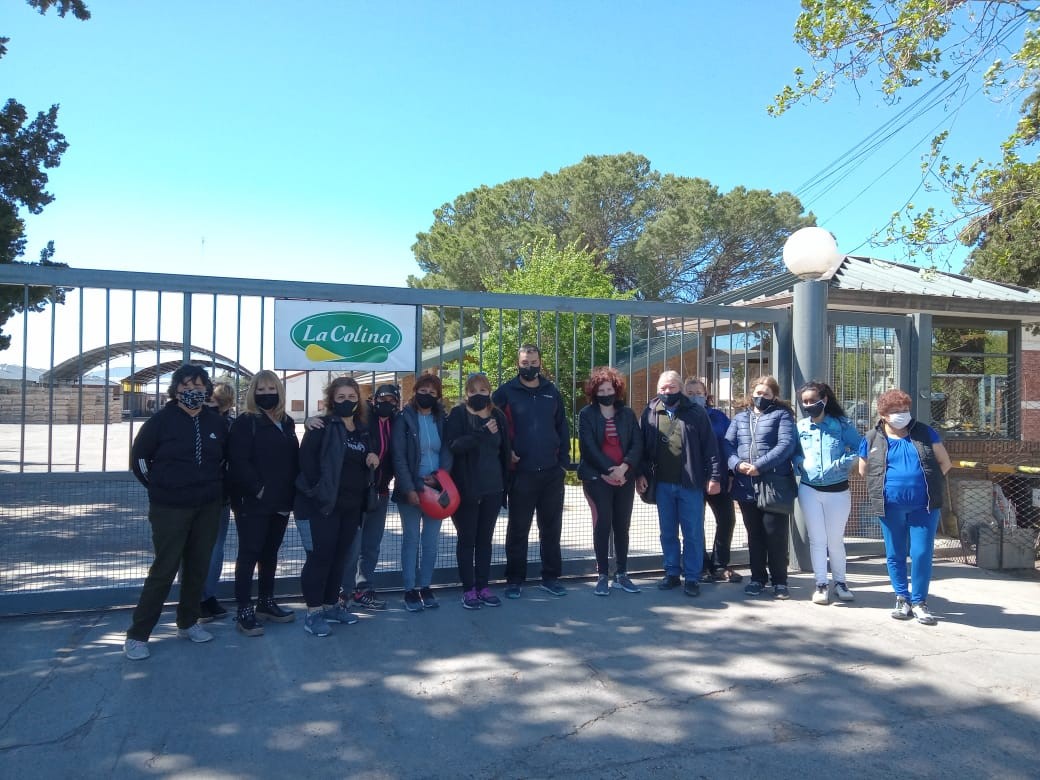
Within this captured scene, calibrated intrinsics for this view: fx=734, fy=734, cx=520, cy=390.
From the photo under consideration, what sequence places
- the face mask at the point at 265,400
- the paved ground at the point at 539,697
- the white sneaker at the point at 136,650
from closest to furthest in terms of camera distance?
the paved ground at the point at 539,697, the white sneaker at the point at 136,650, the face mask at the point at 265,400

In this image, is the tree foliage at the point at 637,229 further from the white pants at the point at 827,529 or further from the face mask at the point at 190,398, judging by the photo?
the face mask at the point at 190,398

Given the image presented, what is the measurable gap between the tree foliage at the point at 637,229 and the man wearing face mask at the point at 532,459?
75.7ft

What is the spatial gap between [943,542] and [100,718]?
8014 mm

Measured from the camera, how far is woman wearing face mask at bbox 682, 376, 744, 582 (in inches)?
243

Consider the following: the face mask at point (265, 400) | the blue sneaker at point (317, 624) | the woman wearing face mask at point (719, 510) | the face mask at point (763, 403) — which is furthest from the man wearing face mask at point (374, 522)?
the face mask at point (763, 403)

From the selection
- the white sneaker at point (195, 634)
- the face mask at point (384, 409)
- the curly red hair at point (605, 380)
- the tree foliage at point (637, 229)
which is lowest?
the white sneaker at point (195, 634)

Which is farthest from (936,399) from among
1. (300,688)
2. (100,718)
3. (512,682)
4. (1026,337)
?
(1026,337)

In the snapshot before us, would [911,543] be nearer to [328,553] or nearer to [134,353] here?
[328,553]

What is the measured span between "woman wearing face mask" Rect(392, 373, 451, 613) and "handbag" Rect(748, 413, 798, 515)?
8.16 ft

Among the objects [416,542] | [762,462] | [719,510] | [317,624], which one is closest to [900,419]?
[762,462]

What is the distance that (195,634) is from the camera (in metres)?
4.63

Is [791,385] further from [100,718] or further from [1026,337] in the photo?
[1026,337]

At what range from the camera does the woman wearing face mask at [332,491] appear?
4.77 metres

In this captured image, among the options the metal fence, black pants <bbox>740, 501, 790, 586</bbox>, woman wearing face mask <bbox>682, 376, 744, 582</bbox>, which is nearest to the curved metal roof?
the metal fence
